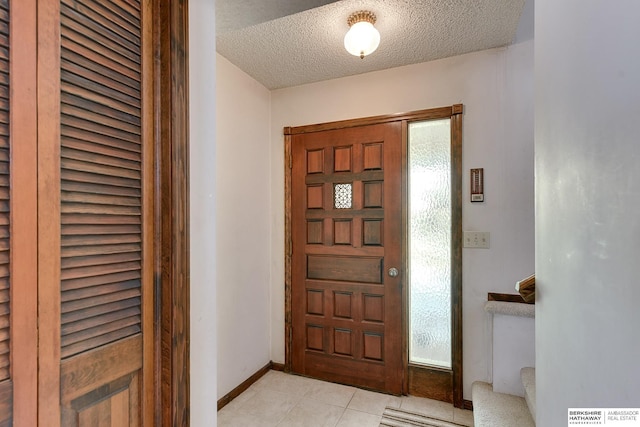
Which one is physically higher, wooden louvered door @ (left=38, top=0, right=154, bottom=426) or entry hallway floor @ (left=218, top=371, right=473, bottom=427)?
wooden louvered door @ (left=38, top=0, right=154, bottom=426)

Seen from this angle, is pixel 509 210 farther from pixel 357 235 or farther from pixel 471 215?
pixel 357 235

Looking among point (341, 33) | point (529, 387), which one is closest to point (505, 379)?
point (529, 387)

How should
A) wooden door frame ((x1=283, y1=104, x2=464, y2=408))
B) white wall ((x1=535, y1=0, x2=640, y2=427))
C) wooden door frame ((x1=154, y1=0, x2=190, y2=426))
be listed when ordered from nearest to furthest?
1. white wall ((x1=535, y1=0, x2=640, y2=427))
2. wooden door frame ((x1=154, y1=0, x2=190, y2=426))
3. wooden door frame ((x1=283, y1=104, x2=464, y2=408))

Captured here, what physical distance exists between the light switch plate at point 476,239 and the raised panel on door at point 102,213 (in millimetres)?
2024

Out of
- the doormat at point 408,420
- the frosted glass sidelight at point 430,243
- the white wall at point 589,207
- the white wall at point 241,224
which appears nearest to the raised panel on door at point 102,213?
the white wall at point 589,207

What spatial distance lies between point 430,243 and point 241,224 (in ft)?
4.91

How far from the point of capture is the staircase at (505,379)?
5.96 feet

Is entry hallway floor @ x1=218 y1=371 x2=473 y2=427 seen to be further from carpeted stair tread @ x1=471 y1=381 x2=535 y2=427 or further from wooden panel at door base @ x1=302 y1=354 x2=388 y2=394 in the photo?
carpeted stair tread @ x1=471 y1=381 x2=535 y2=427

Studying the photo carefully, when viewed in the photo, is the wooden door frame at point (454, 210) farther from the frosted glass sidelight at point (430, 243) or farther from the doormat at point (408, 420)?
the doormat at point (408, 420)

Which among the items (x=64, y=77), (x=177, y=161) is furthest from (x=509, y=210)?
(x=64, y=77)

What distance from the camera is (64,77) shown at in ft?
2.33

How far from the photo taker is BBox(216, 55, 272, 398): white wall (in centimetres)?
219

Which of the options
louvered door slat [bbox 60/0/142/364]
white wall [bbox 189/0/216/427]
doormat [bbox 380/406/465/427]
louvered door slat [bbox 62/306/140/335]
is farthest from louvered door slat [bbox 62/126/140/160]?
A: doormat [bbox 380/406/465/427]

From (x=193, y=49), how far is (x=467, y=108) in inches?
75.5
